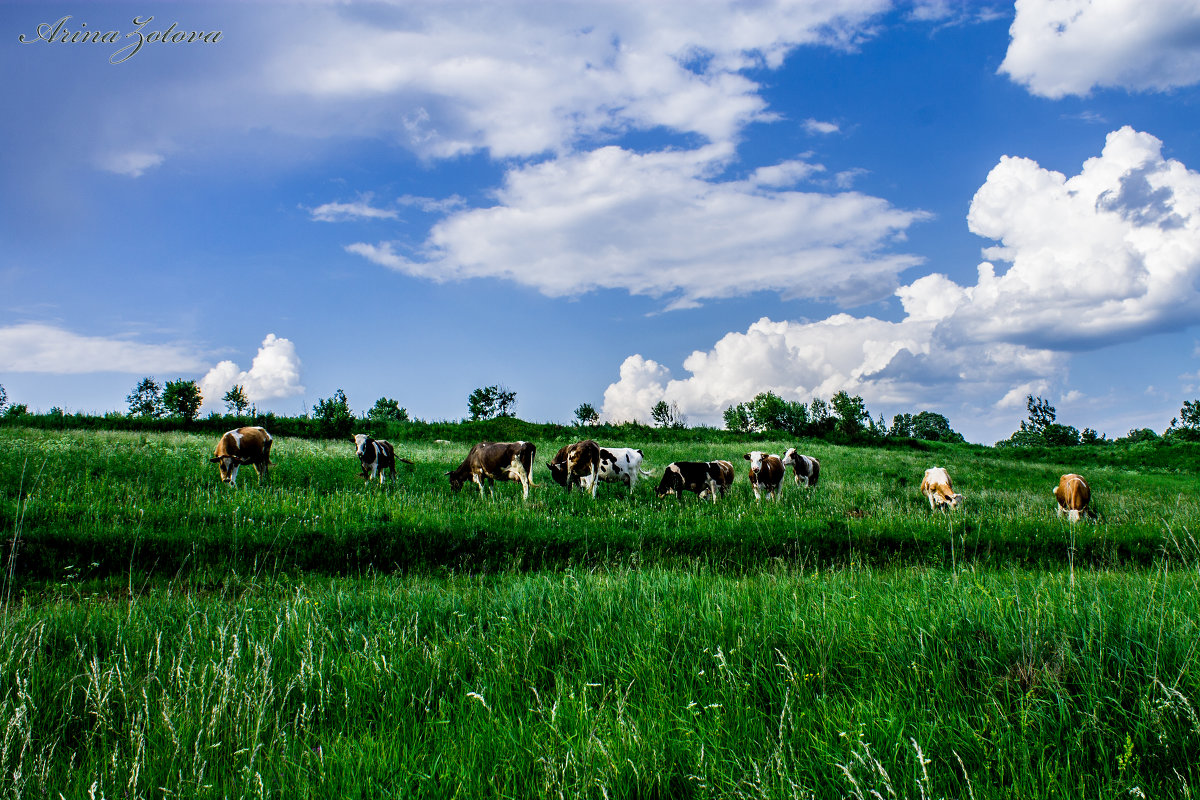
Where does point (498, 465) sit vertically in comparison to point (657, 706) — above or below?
above

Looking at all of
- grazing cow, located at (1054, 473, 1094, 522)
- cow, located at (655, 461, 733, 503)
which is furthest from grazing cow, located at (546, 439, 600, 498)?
grazing cow, located at (1054, 473, 1094, 522)

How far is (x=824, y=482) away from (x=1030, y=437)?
101423 millimetres

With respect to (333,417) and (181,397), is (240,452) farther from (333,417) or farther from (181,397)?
(181,397)

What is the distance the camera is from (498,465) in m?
18.2

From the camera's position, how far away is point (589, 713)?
354cm

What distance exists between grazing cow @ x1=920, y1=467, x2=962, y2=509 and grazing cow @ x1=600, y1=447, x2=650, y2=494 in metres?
9.10

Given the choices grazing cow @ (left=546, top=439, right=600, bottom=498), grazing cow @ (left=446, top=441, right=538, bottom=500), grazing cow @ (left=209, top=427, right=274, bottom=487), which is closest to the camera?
grazing cow @ (left=209, top=427, right=274, bottom=487)

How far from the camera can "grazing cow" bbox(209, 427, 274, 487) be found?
17141mm

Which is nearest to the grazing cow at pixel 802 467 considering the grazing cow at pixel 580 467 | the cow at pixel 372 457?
the grazing cow at pixel 580 467

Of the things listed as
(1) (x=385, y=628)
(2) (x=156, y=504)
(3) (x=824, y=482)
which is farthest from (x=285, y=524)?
(3) (x=824, y=482)

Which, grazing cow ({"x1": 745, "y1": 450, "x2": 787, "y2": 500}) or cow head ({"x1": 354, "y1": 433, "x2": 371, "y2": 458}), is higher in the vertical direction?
cow head ({"x1": 354, "y1": 433, "x2": 371, "y2": 458})

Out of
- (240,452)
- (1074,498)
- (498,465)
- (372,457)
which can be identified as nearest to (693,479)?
(498,465)

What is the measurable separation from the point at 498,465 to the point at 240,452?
779 cm

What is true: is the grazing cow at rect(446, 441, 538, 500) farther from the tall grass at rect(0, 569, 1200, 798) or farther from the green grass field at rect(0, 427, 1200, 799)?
the tall grass at rect(0, 569, 1200, 798)
